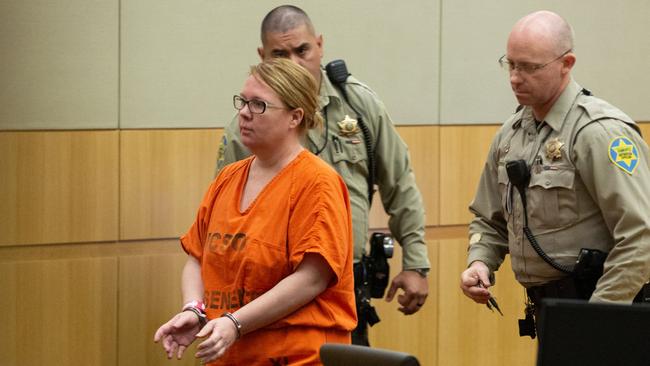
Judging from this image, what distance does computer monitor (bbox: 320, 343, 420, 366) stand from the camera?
5.41ft

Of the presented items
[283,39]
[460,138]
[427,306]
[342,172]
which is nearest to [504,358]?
[427,306]

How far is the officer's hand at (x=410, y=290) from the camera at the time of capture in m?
3.83

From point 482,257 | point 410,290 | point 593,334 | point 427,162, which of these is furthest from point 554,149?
point 427,162

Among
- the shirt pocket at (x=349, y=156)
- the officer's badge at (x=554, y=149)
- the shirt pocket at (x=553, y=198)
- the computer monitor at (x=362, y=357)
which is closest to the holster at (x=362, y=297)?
the shirt pocket at (x=349, y=156)

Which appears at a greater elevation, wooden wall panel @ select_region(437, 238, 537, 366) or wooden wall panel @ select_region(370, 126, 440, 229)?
wooden wall panel @ select_region(370, 126, 440, 229)

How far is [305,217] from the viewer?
254 centimetres

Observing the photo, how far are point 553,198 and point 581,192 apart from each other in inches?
3.4

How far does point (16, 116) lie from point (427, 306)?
6.95 feet

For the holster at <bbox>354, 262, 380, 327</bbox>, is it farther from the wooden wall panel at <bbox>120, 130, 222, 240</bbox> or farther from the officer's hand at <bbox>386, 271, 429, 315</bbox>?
the wooden wall panel at <bbox>120, 130, 222, 240</bbox>

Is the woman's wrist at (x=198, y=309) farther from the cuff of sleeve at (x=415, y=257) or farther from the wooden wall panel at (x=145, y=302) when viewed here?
the wooden wall panel at (x=145, y=302)

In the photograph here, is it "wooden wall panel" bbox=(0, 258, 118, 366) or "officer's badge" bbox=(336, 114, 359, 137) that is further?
"wooden wall panel" bbox=(0, 258, 118, 366)

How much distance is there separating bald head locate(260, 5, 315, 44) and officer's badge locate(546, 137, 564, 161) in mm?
1015

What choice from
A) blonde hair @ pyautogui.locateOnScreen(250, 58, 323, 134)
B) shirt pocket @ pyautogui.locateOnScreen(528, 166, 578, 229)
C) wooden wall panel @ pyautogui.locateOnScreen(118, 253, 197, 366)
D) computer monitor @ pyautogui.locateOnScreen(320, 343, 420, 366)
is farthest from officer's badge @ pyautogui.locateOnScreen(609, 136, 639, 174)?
wooden wall panel @ pyautogui.locateOnScreen(118, 253, 197, 366)

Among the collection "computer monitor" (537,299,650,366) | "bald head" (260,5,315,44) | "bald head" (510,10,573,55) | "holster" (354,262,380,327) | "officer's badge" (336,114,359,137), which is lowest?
"holster" (354,262,380,327)
